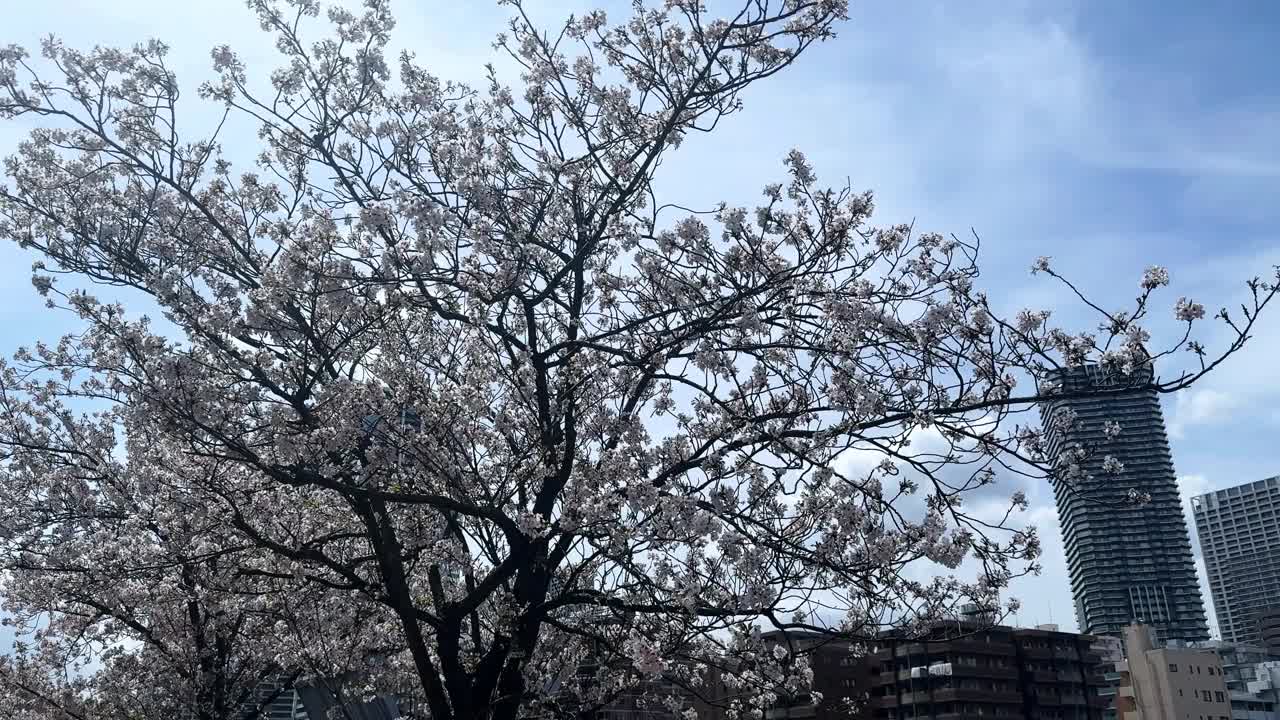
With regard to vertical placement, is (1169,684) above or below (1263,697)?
below

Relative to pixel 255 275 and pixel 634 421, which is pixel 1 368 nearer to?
pixel 255 275

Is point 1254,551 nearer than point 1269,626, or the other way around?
point 1269,626

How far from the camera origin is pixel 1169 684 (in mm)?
74812

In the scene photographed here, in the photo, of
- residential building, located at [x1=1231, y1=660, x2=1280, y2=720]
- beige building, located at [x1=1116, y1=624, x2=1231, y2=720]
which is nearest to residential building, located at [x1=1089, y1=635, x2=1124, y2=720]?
beige building, located at [x1=1116, y1=624, x2=1231, y2=720]

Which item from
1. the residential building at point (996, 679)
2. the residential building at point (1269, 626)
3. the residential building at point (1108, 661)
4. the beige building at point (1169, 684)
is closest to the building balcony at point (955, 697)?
the residential building at point (996, 679)

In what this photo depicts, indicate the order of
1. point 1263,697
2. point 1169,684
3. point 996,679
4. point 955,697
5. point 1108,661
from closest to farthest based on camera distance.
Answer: point 955,697
point 1169,684
point 996,679
point 1108,661
point 1263,697

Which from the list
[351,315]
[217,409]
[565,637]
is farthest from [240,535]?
[565,637]

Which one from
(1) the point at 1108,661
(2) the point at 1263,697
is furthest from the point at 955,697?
(2) the point at 1263,697

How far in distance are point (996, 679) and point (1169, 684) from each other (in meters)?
13.8

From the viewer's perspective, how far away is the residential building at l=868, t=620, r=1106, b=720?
73.4m

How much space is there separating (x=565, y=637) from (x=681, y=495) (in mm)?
5414

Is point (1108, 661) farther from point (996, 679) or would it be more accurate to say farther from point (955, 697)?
point (955, 697)

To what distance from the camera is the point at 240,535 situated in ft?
37.3

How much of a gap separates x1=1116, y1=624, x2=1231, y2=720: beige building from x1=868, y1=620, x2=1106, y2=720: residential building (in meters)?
3.57
